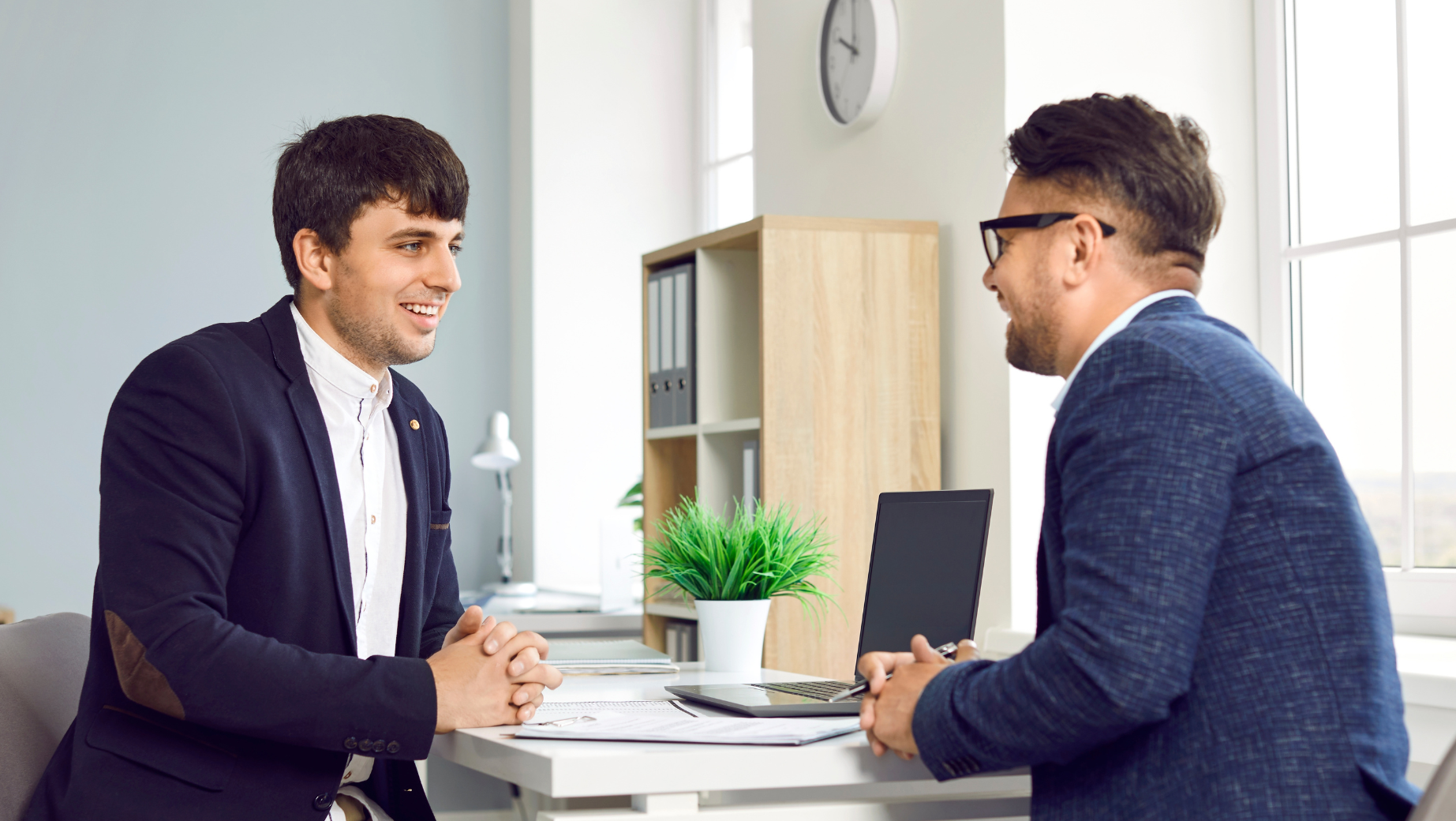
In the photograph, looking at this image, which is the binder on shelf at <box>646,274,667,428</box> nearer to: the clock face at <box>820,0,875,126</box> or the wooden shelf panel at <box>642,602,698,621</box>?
the wooden shelf panel at <box>642,602,698,621</box>

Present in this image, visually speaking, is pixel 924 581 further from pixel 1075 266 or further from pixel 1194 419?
pixel 1194 419

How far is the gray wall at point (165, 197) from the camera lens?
13.7 feet

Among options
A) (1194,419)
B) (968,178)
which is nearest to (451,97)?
(968,178)

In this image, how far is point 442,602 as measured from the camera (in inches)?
70.4

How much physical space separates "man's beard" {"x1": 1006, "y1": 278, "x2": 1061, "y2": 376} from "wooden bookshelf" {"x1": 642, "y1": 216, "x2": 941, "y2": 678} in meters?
1.38

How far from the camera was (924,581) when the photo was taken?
161 cm

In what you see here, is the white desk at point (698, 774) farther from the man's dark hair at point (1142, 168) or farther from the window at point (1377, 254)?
the window at point (1377, 254)

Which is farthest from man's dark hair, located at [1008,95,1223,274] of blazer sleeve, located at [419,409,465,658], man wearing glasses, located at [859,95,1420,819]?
blazer sleeve, located at [419,409,465,658]

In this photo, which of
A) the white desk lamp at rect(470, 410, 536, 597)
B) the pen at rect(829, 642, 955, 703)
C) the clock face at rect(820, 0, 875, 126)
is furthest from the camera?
the white desk lamp at rect(470, 410, 536, 597)

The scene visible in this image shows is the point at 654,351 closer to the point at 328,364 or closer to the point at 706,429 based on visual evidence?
the point at 706,429

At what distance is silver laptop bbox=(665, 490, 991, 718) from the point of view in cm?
151

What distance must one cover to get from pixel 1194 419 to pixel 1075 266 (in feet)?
0.90

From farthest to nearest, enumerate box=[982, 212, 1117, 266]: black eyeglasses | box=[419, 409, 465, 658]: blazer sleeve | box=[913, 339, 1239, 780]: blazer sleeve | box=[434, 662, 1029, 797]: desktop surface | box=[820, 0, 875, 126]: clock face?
1. box=[820, 0, 875, 126]: clock face
2. box=[419, 409, 465, 658]: blazer sleeve
3. box=[982, 212, 1117, 266]: black eyeglasses
4. box=[434, 662, 1029, 797]: desktop surface
5. box=[913, 339, 1239, 780]: blazer sleeve

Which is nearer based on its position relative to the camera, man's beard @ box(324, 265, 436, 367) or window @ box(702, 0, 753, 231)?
man's beard @ box(324, 265, 436, 367)
